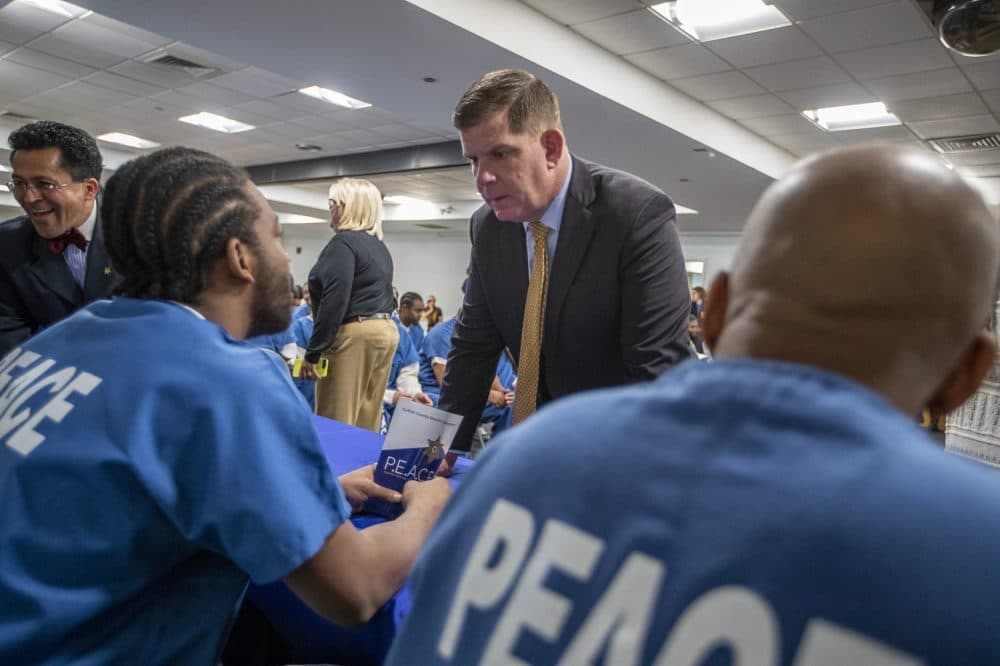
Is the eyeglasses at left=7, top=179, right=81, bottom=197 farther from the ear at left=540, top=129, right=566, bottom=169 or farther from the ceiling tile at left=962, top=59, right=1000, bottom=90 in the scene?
the ceiling tile at left=962, top=59, right=1000, bottom=90

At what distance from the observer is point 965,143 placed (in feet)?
23.8

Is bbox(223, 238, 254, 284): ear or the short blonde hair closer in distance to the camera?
bbox(223, 238, 254, 284): ear

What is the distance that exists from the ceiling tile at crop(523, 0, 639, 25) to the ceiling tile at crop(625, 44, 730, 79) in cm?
75

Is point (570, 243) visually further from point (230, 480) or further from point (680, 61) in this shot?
point (680, 61)

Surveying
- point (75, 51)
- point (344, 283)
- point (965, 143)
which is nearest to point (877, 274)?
point (344, 283)

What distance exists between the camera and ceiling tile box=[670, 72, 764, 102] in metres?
6.03

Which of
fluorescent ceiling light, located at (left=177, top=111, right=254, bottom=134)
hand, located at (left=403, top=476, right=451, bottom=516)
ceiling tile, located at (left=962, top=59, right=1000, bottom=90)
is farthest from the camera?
fluorescent ceiling light, located at (left=177, top=111, right=254, bottom=134)

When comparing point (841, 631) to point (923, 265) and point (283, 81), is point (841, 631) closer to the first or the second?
point (923, 265)

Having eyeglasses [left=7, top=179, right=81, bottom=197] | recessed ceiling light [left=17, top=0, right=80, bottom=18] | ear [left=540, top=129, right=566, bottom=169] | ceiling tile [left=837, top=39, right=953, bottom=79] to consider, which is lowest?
eyeglasses [left=7, top=179, right=81, bottom=197]

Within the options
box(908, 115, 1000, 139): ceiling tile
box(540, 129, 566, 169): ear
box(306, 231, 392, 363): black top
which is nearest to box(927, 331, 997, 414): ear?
box(540, 129, 566, 169): ear

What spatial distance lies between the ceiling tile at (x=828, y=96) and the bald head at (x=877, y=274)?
6257 mm

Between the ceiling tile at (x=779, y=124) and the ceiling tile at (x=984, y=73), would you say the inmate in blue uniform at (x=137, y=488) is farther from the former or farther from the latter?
the ceiling tile at (x=779, y=124)

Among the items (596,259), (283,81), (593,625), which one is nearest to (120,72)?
(283,81)

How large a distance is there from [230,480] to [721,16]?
507 cm
